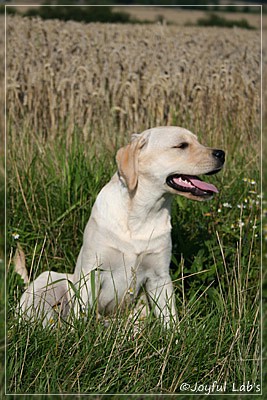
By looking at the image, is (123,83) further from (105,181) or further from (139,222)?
(139,222)

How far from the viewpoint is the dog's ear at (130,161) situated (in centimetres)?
350

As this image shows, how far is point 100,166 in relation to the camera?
182 inches

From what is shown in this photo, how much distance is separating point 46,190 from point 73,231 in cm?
38

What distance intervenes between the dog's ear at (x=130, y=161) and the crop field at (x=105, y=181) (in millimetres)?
522

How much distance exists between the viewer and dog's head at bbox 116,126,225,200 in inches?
137

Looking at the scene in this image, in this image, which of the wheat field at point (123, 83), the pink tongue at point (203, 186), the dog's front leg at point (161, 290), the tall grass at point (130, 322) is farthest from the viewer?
the wheat field at point (123, 83)

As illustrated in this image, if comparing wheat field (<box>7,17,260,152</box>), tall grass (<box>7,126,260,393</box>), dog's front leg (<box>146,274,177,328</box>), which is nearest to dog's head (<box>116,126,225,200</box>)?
tall grass (<box>7,126,260,393</box>)

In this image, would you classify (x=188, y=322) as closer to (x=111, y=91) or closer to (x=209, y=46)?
(x=111, y=91)

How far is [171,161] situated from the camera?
3500 mm

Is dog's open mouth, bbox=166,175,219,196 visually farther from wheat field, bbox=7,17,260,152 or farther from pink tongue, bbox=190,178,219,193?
wheat field, bbox=7,17,260,152

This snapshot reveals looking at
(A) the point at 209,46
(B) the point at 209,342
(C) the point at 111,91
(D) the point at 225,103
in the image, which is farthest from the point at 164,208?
(A) the point at 209,46

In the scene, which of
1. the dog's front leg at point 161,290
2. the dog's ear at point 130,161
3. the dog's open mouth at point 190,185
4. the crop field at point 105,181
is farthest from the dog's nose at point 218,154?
the dog's front leg at point 161,290

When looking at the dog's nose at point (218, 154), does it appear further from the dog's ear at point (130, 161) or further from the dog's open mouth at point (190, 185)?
the dog's ear at point (130, 161)

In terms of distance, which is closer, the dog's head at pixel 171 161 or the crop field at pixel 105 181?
the crop field at pixel 105 181
